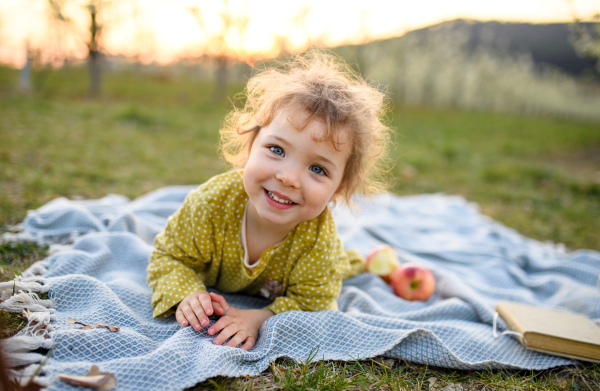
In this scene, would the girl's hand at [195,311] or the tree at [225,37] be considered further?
the tree at [225,37]

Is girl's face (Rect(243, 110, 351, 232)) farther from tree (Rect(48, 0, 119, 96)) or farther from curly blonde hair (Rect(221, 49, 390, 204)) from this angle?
tree (Rect(48, 0, 119, 96))

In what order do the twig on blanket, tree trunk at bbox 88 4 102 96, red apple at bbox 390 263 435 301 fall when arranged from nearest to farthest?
1. the twig on blanket
2. red apple at bbox 390 263 435 301
3. tree trunk at bbox 88 4 102 96

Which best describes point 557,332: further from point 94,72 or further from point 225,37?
point 225,37

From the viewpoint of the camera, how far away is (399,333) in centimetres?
190

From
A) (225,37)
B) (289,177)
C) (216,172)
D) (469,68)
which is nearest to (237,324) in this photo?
(289,177)

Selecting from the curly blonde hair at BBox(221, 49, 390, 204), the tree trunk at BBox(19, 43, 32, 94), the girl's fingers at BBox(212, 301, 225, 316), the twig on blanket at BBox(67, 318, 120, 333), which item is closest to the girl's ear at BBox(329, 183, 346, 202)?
the curly blonde hair at BBox(221, 49, 390, 204)

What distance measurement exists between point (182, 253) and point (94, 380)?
0.77 m

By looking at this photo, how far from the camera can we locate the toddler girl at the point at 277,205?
172 cm

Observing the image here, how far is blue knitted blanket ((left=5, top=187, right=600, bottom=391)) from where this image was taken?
1.53 meters

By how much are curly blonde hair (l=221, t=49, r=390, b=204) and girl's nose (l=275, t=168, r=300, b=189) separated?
0.19 m

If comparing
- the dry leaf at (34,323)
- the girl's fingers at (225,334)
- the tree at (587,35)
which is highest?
the tree at (587,35)

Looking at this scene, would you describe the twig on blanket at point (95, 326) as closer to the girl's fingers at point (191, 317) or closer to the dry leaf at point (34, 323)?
the dry leaf at point (34, 323)

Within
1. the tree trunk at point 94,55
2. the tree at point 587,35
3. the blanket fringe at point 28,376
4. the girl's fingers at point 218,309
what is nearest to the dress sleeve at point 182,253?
the girl's fingers at point 218,309

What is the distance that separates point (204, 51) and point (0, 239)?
1399cm
